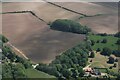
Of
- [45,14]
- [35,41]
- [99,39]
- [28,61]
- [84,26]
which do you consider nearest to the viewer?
[28,61]

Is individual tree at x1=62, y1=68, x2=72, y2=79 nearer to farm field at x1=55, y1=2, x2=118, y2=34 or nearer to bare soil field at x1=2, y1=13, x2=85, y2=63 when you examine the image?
bare soil field at x1=2, y1=13, x2=85, y2=63

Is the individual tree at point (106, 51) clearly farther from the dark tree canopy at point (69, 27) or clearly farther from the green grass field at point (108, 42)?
the dark tree canopy at point (69, 27)

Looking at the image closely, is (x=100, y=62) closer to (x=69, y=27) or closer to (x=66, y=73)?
(x=66, y=73)

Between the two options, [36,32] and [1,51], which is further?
[36,32]

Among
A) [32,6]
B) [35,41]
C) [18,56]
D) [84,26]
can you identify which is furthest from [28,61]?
[32,6]

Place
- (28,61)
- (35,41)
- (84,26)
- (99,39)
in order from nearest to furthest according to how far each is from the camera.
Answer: (28,61)
(35,41)
(99,39)
(84,26)

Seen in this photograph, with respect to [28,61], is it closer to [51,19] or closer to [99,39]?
[99,39]

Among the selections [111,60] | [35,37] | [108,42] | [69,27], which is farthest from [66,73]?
[69,27]
